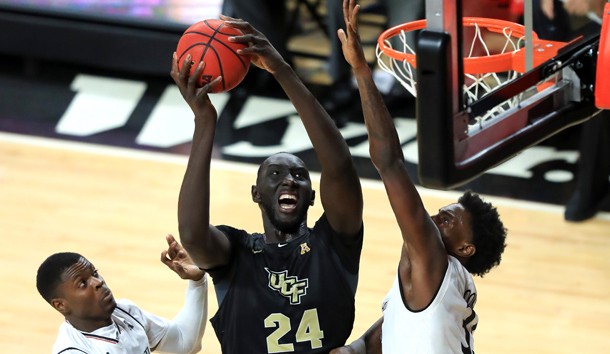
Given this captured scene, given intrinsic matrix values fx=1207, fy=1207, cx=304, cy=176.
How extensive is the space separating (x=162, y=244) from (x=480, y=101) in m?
3.60

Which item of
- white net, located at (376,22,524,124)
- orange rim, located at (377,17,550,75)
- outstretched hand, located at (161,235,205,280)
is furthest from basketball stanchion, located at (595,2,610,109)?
outstretched hand, located at (161,235,205,280)

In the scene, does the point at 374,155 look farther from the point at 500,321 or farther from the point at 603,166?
the point at 603,166

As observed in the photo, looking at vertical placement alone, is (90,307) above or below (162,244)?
above

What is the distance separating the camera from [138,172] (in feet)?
26.6

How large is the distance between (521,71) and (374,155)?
92 cm

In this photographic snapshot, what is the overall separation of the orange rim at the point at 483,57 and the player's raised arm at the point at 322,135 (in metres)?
0.51

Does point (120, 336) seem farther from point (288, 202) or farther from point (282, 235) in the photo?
point (288, 202)

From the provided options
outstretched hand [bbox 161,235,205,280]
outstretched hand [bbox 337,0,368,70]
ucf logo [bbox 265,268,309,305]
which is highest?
outstretched hand [bbox 337,0,368,70]

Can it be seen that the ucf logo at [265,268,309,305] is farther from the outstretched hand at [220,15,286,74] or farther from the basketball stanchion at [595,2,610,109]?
the basketball stanchion at [595,2,610,109]

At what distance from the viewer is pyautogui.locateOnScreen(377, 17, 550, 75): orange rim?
14.3ft

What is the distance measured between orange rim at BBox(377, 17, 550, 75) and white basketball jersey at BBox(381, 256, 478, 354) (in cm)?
78

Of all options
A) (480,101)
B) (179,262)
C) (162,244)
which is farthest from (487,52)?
(162,244)

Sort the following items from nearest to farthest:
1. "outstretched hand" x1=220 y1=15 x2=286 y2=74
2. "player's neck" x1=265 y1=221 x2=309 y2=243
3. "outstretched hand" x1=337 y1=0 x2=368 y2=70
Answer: "outstretched hand" x1=337 y1=0 x2=368 y2=70
"outstretched hand" x1=220 y1=15 x2=286 y2=74
"player's neck" x1=265 y1=221 x2=309 y2=243

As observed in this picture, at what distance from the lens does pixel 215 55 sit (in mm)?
3992
